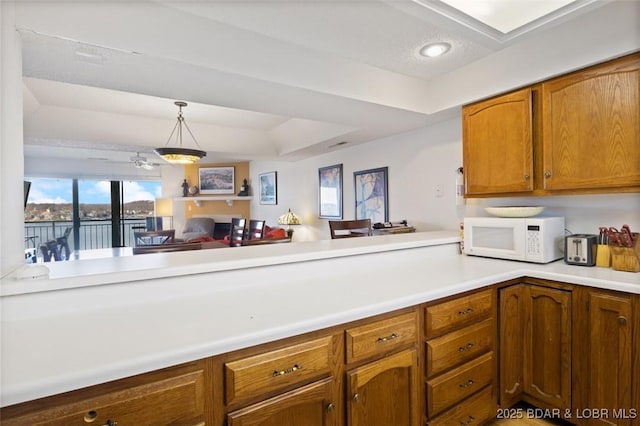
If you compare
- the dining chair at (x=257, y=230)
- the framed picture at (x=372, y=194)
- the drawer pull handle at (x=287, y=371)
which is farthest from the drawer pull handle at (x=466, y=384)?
the dining chair at (x=257, y=230)

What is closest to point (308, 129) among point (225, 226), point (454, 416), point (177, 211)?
point (454, 416)

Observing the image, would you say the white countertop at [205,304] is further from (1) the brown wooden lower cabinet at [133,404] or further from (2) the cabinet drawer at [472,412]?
(2) the cabinet drawer at [472,412]

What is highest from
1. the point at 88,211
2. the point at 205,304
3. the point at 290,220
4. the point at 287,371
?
the point at 88,211

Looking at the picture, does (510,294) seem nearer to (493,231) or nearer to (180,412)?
(493,231)

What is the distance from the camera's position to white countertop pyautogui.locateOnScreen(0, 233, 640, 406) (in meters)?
0.83

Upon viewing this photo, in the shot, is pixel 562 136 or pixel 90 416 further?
pixel 562 136

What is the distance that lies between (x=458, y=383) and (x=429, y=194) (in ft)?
6.25

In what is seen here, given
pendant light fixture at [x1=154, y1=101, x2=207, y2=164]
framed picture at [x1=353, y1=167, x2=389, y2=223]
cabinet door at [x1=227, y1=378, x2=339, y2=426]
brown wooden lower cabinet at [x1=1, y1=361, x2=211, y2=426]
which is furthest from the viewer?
framed picture at [x1=353, y1=167, x2=389, y2=223]

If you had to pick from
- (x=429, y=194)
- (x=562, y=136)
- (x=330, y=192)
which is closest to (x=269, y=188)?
(x=330, y=192)

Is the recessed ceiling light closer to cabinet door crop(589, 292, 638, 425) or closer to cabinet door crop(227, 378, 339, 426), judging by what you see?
cabinet door crop(589, 292, 638, 425)

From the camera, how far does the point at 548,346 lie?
171 centimetres

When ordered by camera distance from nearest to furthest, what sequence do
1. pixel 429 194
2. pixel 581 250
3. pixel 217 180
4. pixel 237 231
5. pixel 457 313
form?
pixel 457 313 → pixel 581 250 → pixel 429 194 → pixel 237 231 → pixel 217 180

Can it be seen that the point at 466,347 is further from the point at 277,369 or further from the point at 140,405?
the point at 140,405

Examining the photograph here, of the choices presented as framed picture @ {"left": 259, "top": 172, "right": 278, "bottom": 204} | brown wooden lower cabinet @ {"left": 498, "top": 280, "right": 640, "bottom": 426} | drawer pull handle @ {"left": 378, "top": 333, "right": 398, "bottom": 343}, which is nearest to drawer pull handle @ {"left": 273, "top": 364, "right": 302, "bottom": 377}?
drawer pull handle @ {"left": 378, "top": 333, "right": 398, "bottom": 343}
